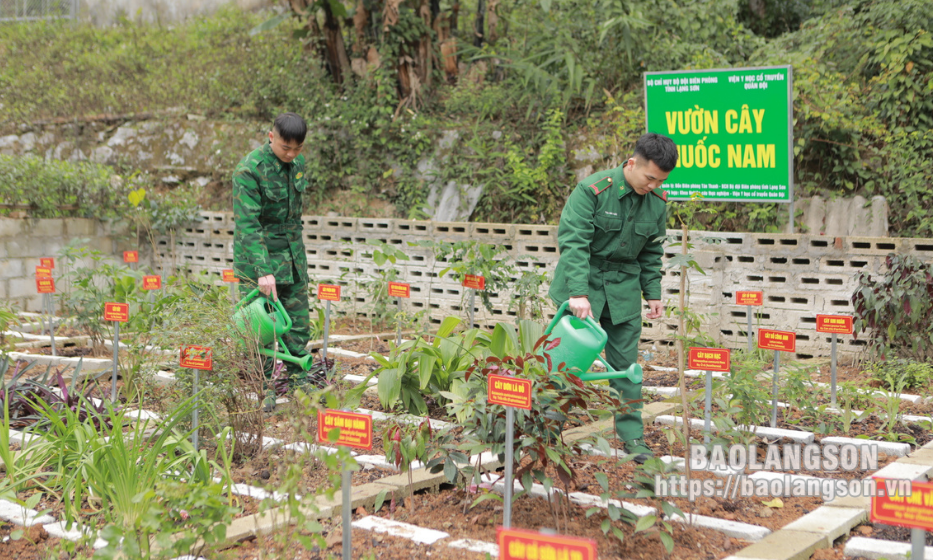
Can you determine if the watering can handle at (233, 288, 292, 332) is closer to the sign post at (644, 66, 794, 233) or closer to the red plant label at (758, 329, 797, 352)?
the red plant label at (758, 329, 797, 352)

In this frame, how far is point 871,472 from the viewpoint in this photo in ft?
12.2

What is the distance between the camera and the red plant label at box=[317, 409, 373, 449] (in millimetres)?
2396

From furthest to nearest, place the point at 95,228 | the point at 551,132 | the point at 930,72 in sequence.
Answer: the point at 95,228
the point at 551,132
the point at 930,72

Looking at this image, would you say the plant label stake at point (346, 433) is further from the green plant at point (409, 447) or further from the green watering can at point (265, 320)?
the green watering can at point (265, 320)

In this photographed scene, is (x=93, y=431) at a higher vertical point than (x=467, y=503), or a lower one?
higher

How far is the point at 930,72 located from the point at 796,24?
3.80m

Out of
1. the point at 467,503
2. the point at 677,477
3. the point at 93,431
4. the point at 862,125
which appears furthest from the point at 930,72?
the point at 93,431

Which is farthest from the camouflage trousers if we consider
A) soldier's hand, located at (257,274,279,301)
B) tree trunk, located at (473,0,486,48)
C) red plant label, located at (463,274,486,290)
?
A: tree trunk, located at (473,0,486,48)

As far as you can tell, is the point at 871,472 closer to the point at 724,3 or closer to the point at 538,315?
the point at 538,315

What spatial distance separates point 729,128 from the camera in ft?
23.1

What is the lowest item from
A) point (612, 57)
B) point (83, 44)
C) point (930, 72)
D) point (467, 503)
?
point (467, 503)

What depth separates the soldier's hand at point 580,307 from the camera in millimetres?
3291

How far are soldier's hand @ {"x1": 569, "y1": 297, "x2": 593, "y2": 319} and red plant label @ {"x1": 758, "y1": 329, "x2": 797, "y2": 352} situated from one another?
1459 mm

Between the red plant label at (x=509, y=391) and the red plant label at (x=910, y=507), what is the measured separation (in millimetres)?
1078
